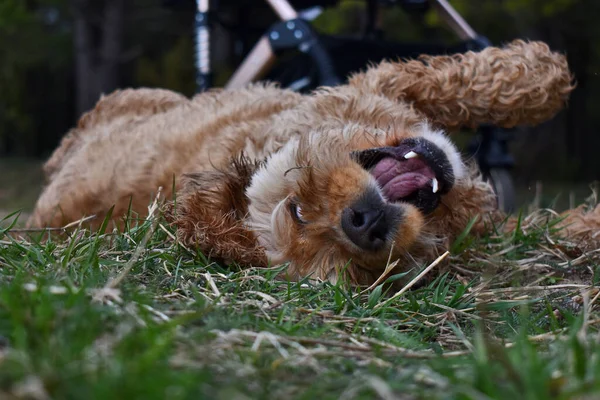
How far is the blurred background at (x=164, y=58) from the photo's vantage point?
36.3 feet

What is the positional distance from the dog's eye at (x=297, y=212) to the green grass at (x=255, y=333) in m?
0.29

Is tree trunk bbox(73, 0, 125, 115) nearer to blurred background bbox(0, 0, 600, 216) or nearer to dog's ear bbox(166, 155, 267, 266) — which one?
blurred background bbox(0, 0, 600, 216)

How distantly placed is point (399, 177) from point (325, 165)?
307mm

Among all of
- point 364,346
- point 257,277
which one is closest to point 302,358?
point 364,346

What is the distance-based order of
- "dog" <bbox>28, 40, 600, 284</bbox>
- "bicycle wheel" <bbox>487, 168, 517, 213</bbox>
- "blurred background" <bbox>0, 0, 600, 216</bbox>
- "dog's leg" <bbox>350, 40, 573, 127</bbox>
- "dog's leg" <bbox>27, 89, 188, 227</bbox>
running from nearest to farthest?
"dog" <bbox>28, 40, 600, 284</bbox>, "dog's leg" <bbox>350, 40, 573, 127</bbox>, "dog's leg" <bbox>27, 89, 188, 227</bbox>, "bicycle wheel" <bbox>487, 168, 517, 213</bbox>, "blurred background" <bbox>0, 0, 600, 216</bbox>

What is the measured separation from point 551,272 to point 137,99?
3.23 meters

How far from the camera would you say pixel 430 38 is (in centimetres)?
1348

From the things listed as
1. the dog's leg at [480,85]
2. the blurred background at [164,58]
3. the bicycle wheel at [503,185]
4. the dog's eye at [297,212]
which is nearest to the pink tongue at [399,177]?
the dog's eye at [297,212]

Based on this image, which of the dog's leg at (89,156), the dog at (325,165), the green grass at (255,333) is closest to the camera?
the green grass at (255,333)

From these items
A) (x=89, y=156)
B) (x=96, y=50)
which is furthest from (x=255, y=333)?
(x=96, y=50)

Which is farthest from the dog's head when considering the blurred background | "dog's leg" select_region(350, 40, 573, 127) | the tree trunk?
the tree trunk

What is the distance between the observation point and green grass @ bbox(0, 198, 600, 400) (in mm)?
1400

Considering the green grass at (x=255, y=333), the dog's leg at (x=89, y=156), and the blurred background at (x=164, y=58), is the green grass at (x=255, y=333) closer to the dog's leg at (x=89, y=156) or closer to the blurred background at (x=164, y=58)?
the dog's leg at (x=89, y=156)

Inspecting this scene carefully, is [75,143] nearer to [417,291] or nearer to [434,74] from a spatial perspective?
[434,74]
